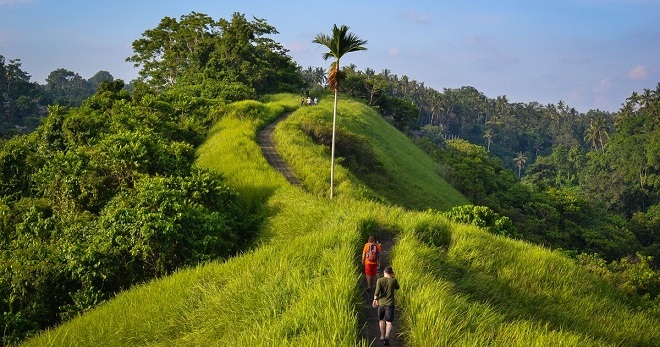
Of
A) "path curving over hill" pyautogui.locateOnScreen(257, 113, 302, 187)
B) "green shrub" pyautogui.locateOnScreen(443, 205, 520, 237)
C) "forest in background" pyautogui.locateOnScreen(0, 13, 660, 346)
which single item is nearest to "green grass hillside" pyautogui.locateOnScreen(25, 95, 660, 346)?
"forest in background" pyautogui.locateOnScreen(0, 13, 660, 346)

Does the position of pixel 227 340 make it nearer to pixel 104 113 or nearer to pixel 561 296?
pixel 561 296

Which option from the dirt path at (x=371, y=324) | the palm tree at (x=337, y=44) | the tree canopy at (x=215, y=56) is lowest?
the dirt path at (x=371, y=324)

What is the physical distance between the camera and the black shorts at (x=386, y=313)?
7.72 m

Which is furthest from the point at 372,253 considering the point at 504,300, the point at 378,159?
the point at 378,159

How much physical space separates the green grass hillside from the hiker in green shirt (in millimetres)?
300

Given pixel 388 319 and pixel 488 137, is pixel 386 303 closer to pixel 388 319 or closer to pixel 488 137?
pixel 388 319

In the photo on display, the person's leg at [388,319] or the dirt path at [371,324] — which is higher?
the person's leg at [388,319]

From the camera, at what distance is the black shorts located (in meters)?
7.72

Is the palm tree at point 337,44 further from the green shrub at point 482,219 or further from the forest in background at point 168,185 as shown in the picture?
the green shrub at point 482,219

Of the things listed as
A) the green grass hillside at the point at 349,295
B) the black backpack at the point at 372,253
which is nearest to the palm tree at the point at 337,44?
the green grass hillside at the point at 349,295

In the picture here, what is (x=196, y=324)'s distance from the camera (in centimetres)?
877

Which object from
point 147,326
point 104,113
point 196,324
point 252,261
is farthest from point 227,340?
point 104,113

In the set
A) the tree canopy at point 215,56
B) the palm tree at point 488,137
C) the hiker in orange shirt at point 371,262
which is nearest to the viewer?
the hiker in orange shirt at point 371,262

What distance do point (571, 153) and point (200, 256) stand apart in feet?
369
